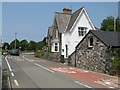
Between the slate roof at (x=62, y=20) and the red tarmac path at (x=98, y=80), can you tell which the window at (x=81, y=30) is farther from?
the red tarmac path at (x=98, y=80)

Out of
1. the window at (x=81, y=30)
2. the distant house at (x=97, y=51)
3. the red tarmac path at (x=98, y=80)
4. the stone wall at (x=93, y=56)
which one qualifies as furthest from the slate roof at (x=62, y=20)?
the red tarmac path at (x=98, y=80)

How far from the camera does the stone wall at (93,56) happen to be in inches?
523

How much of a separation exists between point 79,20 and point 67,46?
16.9 feet

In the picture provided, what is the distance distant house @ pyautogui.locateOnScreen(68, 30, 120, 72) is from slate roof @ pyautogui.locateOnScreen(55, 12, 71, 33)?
1197 cm

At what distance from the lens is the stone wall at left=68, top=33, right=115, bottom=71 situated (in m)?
13.3

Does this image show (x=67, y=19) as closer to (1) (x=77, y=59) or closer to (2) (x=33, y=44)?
(1) (x=77, y=59)

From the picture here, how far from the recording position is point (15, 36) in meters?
60.6

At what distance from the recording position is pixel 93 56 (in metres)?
14.9

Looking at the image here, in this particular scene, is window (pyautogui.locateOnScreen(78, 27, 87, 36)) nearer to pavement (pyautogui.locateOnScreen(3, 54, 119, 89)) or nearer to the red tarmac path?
pavement (pyautogui.locateOnScreen(3, 54, 119, 89))

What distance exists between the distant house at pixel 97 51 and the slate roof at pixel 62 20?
12.0 meters

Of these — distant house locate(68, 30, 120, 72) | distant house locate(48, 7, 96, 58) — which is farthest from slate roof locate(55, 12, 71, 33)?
distant house locate(68, 30, 120, 72)

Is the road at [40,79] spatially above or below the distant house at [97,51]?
below

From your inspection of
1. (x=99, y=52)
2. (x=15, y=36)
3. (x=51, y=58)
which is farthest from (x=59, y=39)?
(x=15, y=36)

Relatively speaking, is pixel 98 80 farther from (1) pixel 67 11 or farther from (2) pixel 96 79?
(1) pixel 67 11
